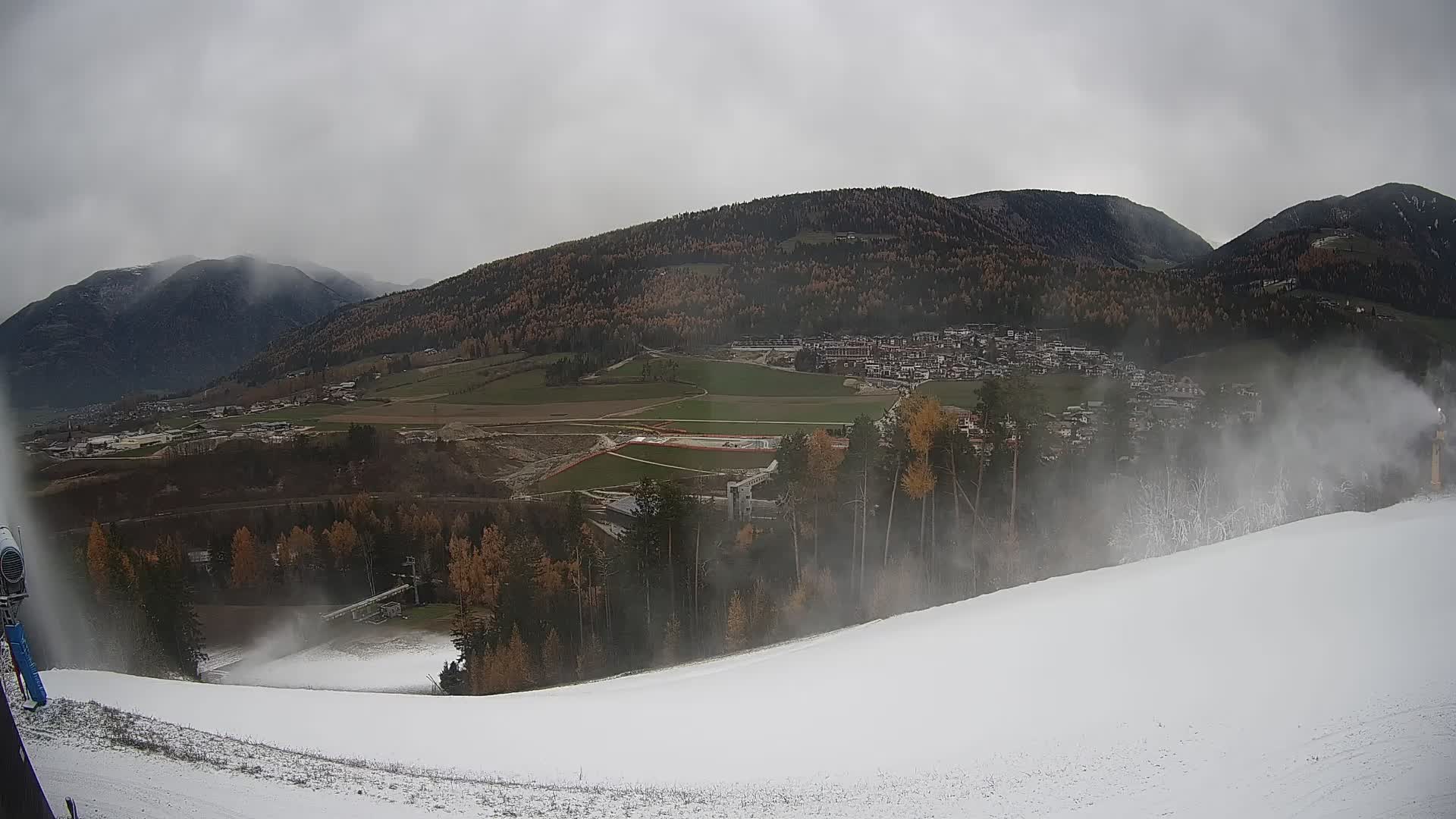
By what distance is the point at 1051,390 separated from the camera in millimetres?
17797

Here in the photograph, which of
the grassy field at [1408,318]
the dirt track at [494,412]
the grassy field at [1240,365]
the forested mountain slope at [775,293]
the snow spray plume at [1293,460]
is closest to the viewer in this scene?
the snow spray plume at [1293,460]

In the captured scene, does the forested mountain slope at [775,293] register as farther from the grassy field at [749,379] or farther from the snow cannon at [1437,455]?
the snow cannon at [1437,455]

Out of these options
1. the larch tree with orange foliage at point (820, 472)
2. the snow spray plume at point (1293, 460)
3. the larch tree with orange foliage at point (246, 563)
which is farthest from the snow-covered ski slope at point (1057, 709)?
the larch tree with orange foliage at point (246, 563)

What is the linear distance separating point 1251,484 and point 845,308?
10.8 metres

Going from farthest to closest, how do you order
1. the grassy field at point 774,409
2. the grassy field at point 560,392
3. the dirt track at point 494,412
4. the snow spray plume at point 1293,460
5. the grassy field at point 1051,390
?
the grassy field at point 560,392 → the dirt track at point 494,412 → the grassy field at point 774,409 → the grassy field at point 1051,390 → the snow spray plume at point 1293,460

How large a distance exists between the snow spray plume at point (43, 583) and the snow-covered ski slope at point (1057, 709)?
3411 millimetres

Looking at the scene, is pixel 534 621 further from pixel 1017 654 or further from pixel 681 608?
pixel 1017 654

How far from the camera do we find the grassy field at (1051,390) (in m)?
17.2

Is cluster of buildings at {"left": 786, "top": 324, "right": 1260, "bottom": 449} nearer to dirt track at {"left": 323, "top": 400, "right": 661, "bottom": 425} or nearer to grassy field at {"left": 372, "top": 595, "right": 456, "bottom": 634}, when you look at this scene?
dirt track at {"left": 323, "top": 400, "right": 661, "bottom": 425}

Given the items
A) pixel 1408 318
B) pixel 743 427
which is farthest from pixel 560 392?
pixel 1408 318

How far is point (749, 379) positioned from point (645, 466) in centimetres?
380

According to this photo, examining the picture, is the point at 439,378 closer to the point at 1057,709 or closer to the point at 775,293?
the point at 775,293

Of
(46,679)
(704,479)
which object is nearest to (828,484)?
(704,479)

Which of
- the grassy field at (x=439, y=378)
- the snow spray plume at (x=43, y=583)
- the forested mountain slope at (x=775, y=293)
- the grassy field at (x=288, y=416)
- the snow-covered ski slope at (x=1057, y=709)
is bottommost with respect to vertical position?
the snow-covered ski slope at (x=1057, y=709)
